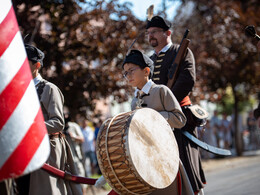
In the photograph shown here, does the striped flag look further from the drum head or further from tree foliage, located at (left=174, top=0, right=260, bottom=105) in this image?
tree foliage, located at (left=174, top=0, right=260, bottom=105)

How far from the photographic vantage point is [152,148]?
371 centimetres

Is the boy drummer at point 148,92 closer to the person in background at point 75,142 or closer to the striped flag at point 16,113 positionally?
the striped flag at point 16,113

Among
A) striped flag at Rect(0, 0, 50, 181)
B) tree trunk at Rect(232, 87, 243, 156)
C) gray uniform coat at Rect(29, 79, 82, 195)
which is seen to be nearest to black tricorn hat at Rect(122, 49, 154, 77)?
gray uniform coat at Rect(29, 79, 82, 195)

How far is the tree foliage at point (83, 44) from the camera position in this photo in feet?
30.6

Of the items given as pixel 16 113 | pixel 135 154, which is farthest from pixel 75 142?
pixel 16 113

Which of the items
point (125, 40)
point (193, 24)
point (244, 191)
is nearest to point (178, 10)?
point (193, 24)

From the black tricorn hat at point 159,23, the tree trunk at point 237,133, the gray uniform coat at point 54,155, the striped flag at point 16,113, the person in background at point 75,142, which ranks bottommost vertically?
the tree trunk at point 237,133

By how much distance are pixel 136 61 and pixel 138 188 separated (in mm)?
1362

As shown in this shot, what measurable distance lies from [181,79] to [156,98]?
804mm

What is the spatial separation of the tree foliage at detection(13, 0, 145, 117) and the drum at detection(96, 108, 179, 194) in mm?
5443

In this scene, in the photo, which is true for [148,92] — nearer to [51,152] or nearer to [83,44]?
[51,152]

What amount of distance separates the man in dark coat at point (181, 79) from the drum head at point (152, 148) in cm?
77

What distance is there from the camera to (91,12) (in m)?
10.3

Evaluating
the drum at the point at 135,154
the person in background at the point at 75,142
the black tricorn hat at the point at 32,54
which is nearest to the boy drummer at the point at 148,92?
the drum at the point at 135,154
